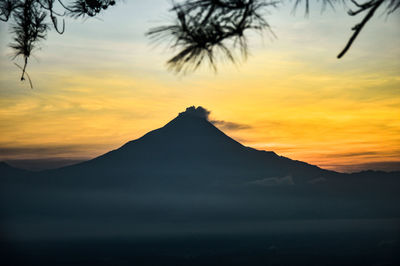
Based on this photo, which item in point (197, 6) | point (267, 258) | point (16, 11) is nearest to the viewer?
point (197, 6)

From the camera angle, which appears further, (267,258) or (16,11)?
(267,258)

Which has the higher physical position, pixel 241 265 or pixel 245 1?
pixel 245 1

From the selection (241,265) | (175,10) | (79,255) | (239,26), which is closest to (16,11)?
(175,10)

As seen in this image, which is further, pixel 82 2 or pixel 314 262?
pixel 314 262

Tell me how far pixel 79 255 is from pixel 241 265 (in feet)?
223

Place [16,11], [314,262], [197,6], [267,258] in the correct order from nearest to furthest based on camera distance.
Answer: [197,6], [16,11], [314,262], [267,258]

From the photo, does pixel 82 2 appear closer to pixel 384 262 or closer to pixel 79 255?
pixel 384 262

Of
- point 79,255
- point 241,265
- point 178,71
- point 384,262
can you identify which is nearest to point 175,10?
point 178,71

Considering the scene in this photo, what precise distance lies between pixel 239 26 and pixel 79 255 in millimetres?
200249

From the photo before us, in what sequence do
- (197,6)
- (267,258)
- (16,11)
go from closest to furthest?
(197,6) < (16,11) < (267,258)

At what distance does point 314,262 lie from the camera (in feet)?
562

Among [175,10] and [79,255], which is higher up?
[175,10]

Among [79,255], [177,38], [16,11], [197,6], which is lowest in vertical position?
[79,255]

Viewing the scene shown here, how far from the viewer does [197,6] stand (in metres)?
4.16
